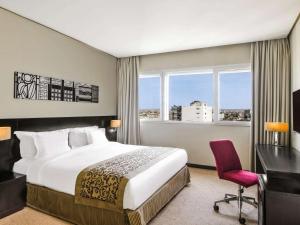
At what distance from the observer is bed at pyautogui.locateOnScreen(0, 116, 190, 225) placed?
2232 mm

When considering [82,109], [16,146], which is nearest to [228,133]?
[82,109]

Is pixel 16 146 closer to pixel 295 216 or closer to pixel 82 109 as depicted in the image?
pixel 82 109

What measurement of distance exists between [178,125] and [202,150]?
2.71 ft

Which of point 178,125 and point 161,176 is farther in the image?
point 178,125

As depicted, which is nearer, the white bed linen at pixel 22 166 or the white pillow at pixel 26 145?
the white bed linen at pixel 22 166

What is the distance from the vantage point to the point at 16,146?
3.18 m

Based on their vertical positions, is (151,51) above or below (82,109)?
above

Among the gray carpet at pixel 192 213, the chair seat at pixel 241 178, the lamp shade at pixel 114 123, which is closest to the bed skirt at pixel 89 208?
the gray carpet at pixel 192 213

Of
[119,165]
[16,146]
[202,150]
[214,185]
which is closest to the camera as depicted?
[119,165]

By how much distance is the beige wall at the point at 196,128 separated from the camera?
4551 millimetres

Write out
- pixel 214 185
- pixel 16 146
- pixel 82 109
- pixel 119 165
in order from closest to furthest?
pixel 119 165, pixel 16 146, pixel 214 185, pixel 82 109

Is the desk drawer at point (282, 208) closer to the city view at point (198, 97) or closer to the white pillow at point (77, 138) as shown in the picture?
the city view at point (198, 97)

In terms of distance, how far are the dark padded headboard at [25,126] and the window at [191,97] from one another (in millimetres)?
2202

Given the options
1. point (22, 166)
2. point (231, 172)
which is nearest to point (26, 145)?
point (22, 166)
